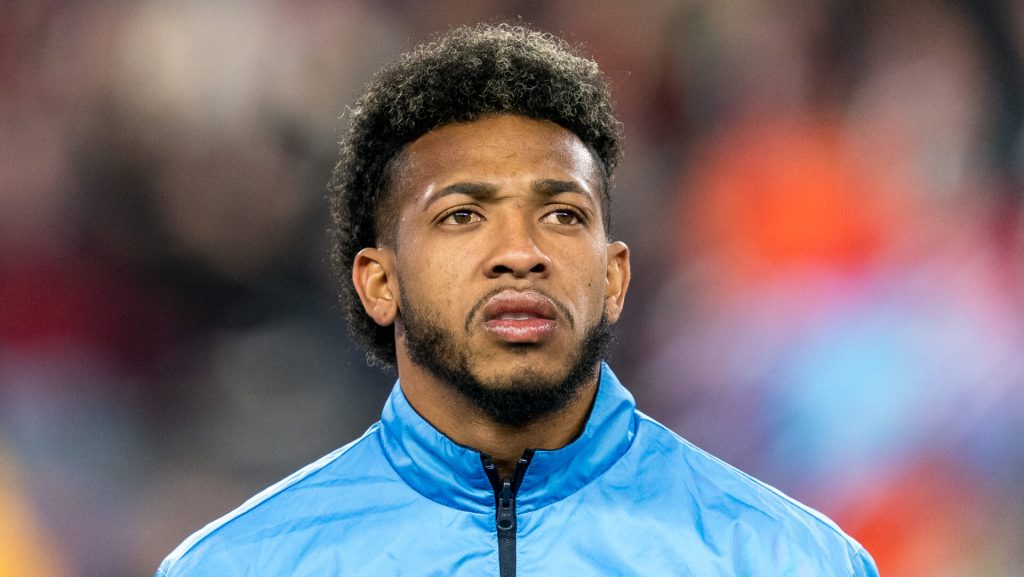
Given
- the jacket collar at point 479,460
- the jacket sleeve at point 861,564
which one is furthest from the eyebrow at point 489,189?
the jacket sleeve at point 861,564

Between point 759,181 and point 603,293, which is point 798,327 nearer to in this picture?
point 759,181

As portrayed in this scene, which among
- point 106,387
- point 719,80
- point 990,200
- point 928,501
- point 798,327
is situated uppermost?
point 719,80

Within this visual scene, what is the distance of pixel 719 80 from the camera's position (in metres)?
3.90

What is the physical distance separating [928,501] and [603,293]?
194 cm

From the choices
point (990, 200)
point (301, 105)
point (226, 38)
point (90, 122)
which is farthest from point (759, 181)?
point (90, 122)

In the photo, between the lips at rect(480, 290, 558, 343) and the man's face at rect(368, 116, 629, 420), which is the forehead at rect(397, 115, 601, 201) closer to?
the man's face at rect(368, 116, 629, 420)

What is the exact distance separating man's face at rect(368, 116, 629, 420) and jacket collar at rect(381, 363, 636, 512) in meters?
0.09

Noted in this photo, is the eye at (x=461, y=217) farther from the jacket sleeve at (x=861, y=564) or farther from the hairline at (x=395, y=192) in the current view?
the jacket sleeve at (x=861, y=564)

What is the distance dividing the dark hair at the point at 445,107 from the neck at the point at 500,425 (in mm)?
339

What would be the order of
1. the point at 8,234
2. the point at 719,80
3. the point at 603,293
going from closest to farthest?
the point at 603,293
the point at 8,234
the point at 719,80

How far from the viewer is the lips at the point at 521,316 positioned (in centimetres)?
208

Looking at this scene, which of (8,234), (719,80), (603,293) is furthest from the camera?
(719,80)

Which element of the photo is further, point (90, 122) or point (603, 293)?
point (90, 122)

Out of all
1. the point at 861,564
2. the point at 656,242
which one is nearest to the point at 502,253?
the point at 861,564
